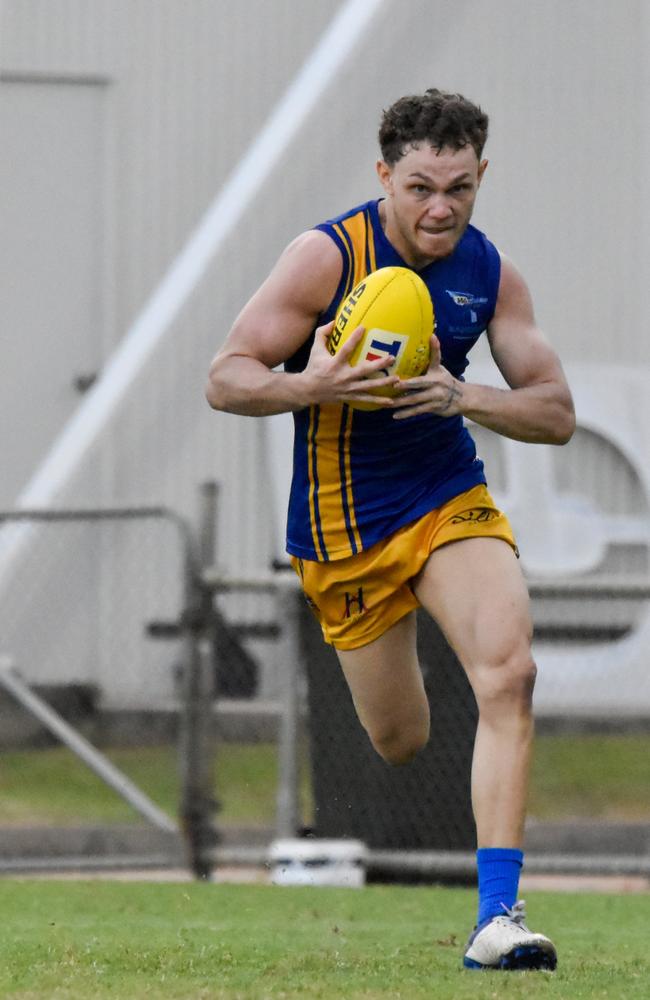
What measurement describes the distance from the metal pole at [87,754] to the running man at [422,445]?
12.5ft

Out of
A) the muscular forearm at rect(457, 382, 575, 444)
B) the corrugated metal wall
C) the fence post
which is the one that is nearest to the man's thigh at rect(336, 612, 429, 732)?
the muscular forearm at rect(457, 382, 575, 444)

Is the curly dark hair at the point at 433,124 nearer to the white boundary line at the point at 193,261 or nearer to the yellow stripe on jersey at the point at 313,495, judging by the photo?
the yellow stripe on jersey at the point at 313,495

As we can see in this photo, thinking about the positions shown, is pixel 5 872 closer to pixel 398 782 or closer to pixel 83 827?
pixel 83 827

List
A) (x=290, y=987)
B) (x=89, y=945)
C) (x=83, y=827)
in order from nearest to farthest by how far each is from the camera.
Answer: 1. (x=290, y=987)
2. (x=89, y=945)
3. (x=83, y=827)

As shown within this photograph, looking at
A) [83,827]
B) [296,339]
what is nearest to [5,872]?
[83,827]

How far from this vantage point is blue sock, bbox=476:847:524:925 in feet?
18.7

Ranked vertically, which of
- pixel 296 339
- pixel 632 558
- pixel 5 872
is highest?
pixel 296 339

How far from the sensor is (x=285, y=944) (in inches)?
260

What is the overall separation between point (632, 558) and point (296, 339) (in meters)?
7.28

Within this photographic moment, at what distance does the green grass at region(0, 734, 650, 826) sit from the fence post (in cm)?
51

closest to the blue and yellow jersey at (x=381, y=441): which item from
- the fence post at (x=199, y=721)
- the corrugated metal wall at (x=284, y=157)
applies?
the fence post at (x=199, y=721)

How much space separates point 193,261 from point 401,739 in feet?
21.6

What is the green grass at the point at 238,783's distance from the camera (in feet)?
34.6

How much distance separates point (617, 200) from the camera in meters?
13.6
